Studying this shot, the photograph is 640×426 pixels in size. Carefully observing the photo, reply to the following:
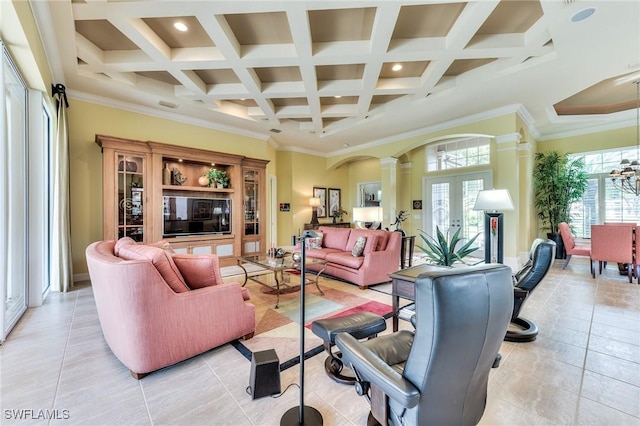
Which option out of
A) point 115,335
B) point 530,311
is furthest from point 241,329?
point 530,311

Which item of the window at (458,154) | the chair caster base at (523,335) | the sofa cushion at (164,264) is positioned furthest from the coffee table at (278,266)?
the window at (458,154)

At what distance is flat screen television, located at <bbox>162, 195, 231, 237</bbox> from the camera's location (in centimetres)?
502

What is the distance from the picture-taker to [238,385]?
1821 mm

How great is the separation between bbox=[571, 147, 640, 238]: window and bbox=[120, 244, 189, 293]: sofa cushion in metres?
8.62

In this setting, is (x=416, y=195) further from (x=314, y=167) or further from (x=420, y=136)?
(x=314, y=167)

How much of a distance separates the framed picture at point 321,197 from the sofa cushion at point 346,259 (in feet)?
12.2

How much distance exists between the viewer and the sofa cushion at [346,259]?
4.20m

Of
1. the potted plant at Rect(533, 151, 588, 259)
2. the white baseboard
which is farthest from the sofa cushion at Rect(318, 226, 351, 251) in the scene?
the potted plant at Rect(533, 151, 588, 259)

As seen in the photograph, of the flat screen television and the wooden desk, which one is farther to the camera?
the flat screen television

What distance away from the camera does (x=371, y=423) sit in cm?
147

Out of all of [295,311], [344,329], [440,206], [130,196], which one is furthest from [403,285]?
[440,206]

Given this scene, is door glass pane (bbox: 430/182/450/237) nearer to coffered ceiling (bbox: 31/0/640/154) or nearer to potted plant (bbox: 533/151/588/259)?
Result: potted plant (bbox: 533/151/588/259)

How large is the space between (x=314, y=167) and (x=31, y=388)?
23.6ft

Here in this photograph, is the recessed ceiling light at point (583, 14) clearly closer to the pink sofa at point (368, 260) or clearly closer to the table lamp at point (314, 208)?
the pink sofa at point (368, 260)
